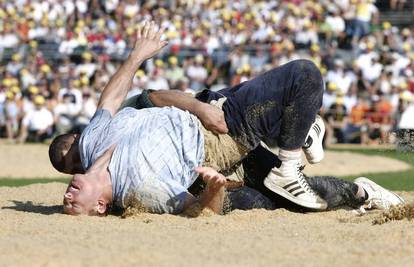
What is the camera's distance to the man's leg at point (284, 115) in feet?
25.8

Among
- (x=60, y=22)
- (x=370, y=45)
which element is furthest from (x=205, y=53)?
(x=60, y=22)

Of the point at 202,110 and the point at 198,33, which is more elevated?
A: the point at 202,110

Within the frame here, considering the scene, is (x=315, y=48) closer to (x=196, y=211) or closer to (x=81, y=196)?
(x=196, y=211)

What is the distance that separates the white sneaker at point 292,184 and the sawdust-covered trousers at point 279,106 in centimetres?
20

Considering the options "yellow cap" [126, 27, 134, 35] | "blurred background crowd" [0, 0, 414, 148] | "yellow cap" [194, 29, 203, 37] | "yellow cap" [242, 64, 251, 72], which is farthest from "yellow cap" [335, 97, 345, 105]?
"yellow cap" [126, 27, 134, 35]

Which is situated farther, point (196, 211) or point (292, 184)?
point (292, 184)

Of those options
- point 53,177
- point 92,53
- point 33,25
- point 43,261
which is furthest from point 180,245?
point 33,25

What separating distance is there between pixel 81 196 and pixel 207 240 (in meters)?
1.51

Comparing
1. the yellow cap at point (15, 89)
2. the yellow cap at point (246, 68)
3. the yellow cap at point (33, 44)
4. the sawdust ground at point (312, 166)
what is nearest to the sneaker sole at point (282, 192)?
the sawdust ground at point (312, 166)

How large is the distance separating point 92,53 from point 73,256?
62.6 ft

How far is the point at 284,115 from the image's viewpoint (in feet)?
26.0

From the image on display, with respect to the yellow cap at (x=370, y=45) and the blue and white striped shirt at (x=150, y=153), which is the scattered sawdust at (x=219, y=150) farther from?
the yellow cap at (x=370, y=45)

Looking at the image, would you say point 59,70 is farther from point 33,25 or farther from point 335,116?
point 335,116

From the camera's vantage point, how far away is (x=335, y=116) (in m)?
21.2
